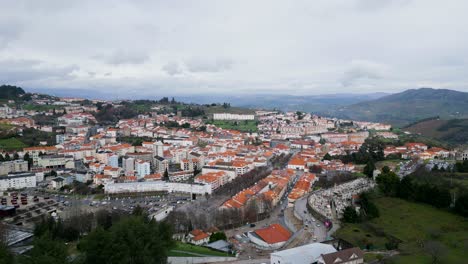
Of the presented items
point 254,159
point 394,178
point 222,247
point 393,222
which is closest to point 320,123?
point 254,159

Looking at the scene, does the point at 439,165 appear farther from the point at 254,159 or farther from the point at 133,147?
the point at 133,147

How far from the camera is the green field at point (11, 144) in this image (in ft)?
97.3

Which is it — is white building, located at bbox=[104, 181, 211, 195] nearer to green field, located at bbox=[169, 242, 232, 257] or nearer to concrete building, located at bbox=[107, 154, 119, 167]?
concrete building, located at bbox=[107, 154, 119, 167]

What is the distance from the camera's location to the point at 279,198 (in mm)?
20609

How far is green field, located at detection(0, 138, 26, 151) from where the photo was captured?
2966 cm

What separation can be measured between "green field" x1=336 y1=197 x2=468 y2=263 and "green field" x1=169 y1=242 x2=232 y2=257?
15.1ft

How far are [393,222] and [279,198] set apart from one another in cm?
641

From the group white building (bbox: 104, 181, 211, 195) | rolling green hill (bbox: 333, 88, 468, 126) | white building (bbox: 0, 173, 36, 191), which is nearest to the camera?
white building (bbox: 104, 181, 211, 195)

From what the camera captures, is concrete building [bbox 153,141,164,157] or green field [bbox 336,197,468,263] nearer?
green field [bbox 336,197,468,263]

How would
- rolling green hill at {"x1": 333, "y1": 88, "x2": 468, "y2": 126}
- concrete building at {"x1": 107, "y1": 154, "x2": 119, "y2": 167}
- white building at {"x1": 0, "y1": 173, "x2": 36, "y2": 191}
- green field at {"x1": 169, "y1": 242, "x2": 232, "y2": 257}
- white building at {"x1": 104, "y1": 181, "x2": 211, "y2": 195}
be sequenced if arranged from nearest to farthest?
green field at {"x1": 169, "y1": 242, "x2": 232, "y2": 257}, white building at {"x1": 104, "y1": 181, "x2": 211, "y2": 195}, white building at {"x1": 0, "y1": 173, "x2": 36, "y2": 191}, concrete building at {"x1": 107, "y1": 154, "x2": 119, "y2": 167}, rolling green hill at {"x1": 333, "y1": 88, "x2": 468, "y2": 126}

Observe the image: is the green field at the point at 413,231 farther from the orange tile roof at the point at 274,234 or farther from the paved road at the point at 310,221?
the orange tile roof at the point at 274,234

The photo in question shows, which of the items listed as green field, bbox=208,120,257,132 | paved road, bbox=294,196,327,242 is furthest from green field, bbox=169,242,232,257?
green field, bbox=208,120,257,132

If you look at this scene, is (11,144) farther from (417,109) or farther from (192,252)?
(417,109)

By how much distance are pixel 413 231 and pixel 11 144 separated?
28897 mm
